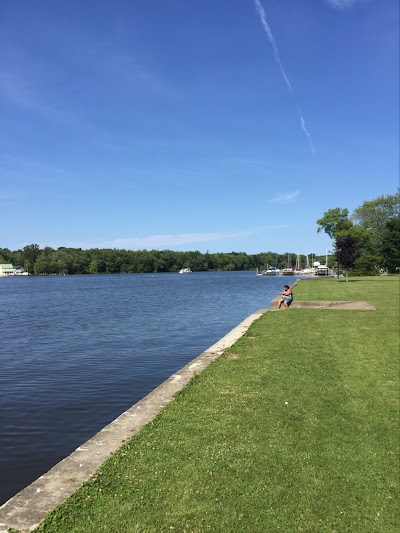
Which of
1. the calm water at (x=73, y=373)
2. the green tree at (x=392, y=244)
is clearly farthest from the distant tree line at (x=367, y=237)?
the calm water at (x=73, y=373)

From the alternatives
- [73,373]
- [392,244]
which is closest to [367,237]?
[392,244]

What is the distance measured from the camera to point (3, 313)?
119ft

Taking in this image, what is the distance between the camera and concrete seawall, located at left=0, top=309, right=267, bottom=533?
4.47m

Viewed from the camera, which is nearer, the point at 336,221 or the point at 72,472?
the point at 72,472

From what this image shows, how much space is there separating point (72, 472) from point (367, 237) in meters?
Answer: 94.2

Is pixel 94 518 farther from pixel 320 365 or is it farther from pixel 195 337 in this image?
pixel 195 337

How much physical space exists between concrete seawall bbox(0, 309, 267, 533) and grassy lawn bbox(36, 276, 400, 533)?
0.17 metres

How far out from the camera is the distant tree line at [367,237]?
58.1 metres

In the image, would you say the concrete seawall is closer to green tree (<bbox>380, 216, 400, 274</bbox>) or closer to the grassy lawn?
the grassy lawn

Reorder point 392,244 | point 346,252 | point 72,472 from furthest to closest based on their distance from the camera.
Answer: point 392,244
point 346,252
point 72,472

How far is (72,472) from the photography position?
17.8ft

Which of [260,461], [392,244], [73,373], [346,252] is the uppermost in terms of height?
[392,244]

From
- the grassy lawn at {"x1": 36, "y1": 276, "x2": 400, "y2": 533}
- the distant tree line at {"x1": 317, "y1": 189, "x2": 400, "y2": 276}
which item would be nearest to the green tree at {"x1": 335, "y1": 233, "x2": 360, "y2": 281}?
the distant tree line at {"x1": 317, "y1": 189, "x2": 400, "y2": 276}

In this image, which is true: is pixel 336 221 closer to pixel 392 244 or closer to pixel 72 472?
pixel 392 244
